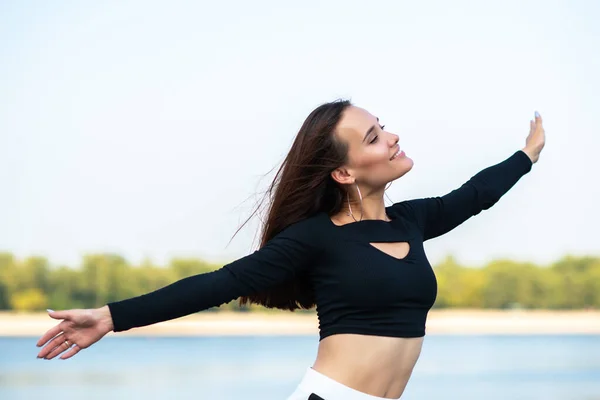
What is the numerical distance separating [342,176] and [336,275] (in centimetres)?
35

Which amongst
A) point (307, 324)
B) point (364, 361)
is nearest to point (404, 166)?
point (364, 361)

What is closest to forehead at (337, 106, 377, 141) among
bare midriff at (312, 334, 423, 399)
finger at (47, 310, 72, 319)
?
bare midriff at (312, 334, 423, 399)

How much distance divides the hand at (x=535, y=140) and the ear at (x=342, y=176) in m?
0.95

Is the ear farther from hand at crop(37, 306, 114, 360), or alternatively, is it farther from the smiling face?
hand at crop(37, 306, 114, 360)

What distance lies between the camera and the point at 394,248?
10.5 feet

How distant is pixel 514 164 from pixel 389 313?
104 cm

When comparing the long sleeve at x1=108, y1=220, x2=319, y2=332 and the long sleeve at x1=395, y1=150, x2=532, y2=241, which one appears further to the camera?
the long sleeve at x1=395, y1=150, x2=532, y2=241

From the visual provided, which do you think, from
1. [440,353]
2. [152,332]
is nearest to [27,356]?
[440,353]

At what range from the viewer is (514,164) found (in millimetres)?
3803

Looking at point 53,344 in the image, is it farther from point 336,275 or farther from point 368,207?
point 368,207

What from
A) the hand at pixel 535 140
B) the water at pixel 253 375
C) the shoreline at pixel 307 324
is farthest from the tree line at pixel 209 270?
the hand at pixel 535 140

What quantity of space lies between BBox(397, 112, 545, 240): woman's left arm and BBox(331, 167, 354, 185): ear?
1.01 ft

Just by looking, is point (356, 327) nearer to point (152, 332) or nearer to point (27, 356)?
point (27, 356)

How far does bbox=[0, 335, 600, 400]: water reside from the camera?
1498cm
